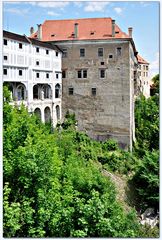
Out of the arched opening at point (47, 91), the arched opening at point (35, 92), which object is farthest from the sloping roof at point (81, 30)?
the arched opening at point (35, 92)

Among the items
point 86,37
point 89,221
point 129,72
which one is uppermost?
point 86,37

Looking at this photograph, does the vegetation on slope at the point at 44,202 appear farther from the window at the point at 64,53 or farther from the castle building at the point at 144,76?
the castle building at the point at 144,76

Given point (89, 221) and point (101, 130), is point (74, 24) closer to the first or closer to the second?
point (101, 130)

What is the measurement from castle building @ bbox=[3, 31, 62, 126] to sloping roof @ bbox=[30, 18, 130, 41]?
3.59ft

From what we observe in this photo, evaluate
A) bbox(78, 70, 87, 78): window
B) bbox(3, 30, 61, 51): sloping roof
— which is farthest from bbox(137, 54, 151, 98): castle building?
bbox(3, 30, 61, 51): sloping roof

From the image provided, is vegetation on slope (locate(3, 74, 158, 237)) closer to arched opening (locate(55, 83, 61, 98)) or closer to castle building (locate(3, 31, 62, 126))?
castle building (locate(3, 31, 62, 126))

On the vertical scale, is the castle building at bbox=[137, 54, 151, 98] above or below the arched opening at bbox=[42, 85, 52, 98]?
above

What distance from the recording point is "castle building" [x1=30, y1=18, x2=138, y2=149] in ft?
53.8

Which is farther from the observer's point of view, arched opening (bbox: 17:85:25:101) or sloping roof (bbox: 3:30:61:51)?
arched opening (bbox: 17:85:25:101)

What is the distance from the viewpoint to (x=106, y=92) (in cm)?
1670

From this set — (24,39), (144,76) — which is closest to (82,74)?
(24,39)

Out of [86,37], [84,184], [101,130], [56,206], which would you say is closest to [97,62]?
[86,37]

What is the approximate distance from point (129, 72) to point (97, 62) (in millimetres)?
1787

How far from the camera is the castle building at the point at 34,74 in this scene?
1320 centimetres
